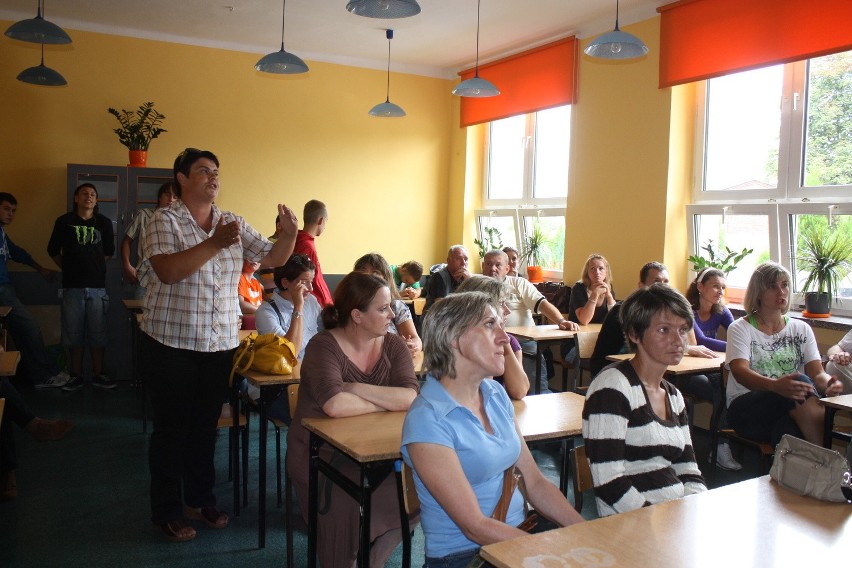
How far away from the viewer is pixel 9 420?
3.87m

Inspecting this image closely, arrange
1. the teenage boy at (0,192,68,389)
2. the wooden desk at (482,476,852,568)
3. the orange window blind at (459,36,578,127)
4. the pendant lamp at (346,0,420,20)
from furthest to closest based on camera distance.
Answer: the orange window blind at (459,36,578,127)
the teenage boy at (0,192,68,389)
the pendant lamp at (346,0,420,20)
the wooden desk at (482,476,852,568)

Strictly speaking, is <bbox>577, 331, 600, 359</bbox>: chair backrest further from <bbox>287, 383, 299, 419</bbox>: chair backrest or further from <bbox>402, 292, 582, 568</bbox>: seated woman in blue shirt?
<bbox>402, 292, 582, 568</bbox>: seated woman in blue shirt

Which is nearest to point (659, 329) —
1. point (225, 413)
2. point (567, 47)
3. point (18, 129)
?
point (225, 413)

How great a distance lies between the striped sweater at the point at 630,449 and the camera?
212 cm

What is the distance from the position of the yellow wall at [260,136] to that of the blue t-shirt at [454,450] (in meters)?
6.37

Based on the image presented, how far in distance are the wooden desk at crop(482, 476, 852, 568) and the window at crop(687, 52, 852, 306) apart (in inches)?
155

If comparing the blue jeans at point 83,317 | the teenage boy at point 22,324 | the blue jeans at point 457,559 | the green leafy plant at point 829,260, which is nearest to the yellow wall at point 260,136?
the teenage boy at point 22,324

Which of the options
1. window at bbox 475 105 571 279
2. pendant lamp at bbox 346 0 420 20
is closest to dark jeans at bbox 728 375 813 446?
pendant lamp at bbox 346 0 420 20

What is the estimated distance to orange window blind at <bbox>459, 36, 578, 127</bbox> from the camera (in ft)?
23.3

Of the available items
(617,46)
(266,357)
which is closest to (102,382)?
(266,357)

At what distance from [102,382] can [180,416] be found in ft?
12.7

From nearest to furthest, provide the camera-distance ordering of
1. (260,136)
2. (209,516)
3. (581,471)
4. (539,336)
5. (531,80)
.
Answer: (581,471), (209,516), (539,336), (531,80), (260,136)

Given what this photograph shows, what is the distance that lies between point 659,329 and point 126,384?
5713mm

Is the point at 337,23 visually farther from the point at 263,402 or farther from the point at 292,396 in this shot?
the point at 292,396
